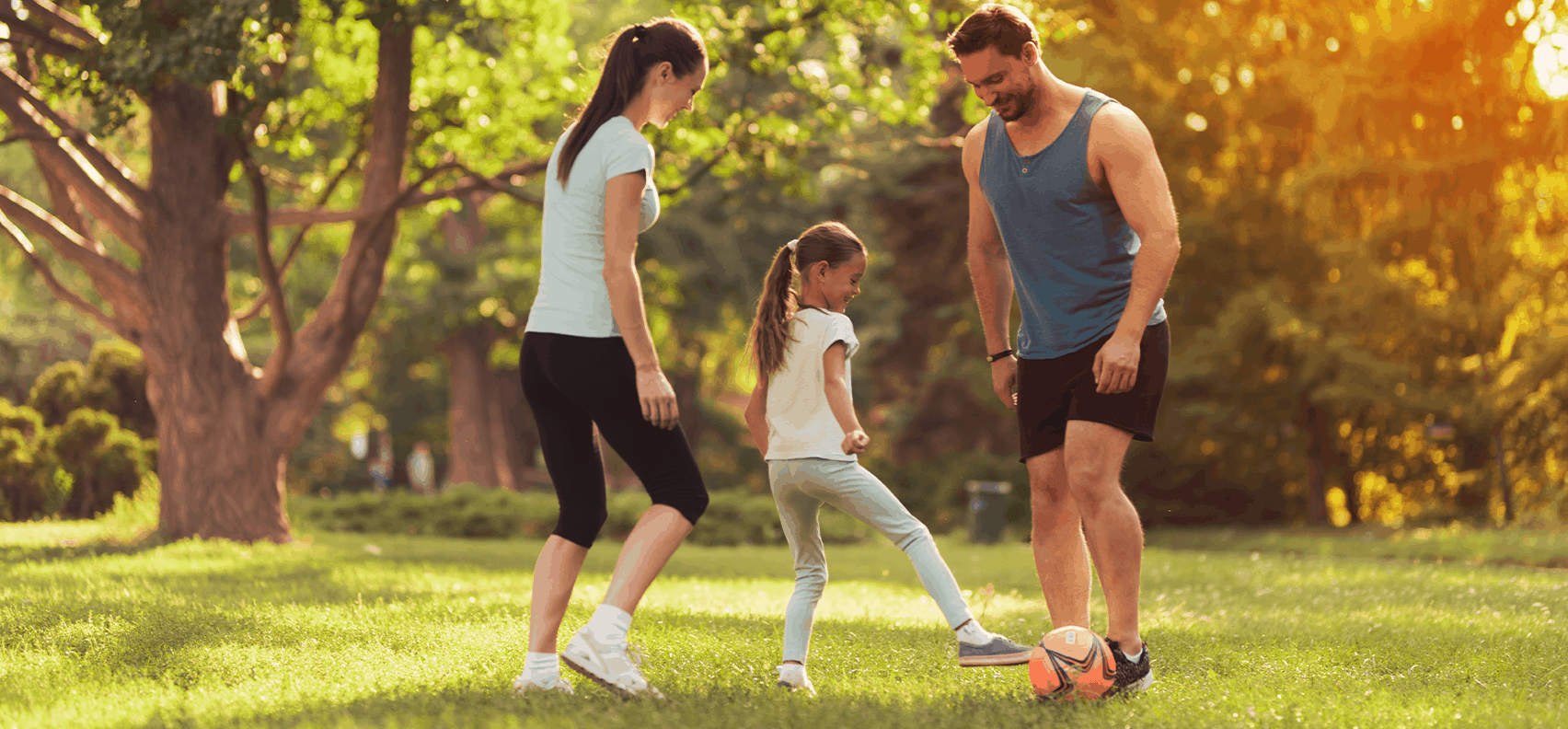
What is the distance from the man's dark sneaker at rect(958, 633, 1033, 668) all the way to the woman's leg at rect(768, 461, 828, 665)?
0.56 m

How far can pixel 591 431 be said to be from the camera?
4.13 meters

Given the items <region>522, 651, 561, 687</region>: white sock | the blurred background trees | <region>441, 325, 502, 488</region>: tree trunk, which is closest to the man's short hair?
<region>522, 651, 561, 687</region>: white sock

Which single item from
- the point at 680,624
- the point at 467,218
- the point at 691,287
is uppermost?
the point at 467,218

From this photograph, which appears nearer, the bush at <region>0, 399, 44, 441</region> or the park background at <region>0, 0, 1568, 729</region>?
the park background at <region>0, 0, 1568, 729</region>

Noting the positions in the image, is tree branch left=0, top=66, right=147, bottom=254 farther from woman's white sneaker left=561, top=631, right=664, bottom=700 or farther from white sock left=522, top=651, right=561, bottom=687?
woman's white sneaker left=561, top=631, right=664, bottom=700

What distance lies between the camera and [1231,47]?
58.8ft

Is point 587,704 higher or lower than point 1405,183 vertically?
lower

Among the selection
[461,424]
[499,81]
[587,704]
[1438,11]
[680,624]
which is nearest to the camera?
[587,704]

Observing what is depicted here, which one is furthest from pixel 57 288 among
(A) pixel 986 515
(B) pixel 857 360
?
(B) pixel 857 360

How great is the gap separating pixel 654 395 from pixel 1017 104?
1.67 meters

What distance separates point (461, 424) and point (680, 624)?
23246 mm

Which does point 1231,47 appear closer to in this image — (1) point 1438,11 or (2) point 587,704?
(1) point 1438,11

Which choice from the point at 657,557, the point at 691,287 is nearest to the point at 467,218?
→ the point at 691,287

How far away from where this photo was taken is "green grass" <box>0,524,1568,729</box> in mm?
3779
